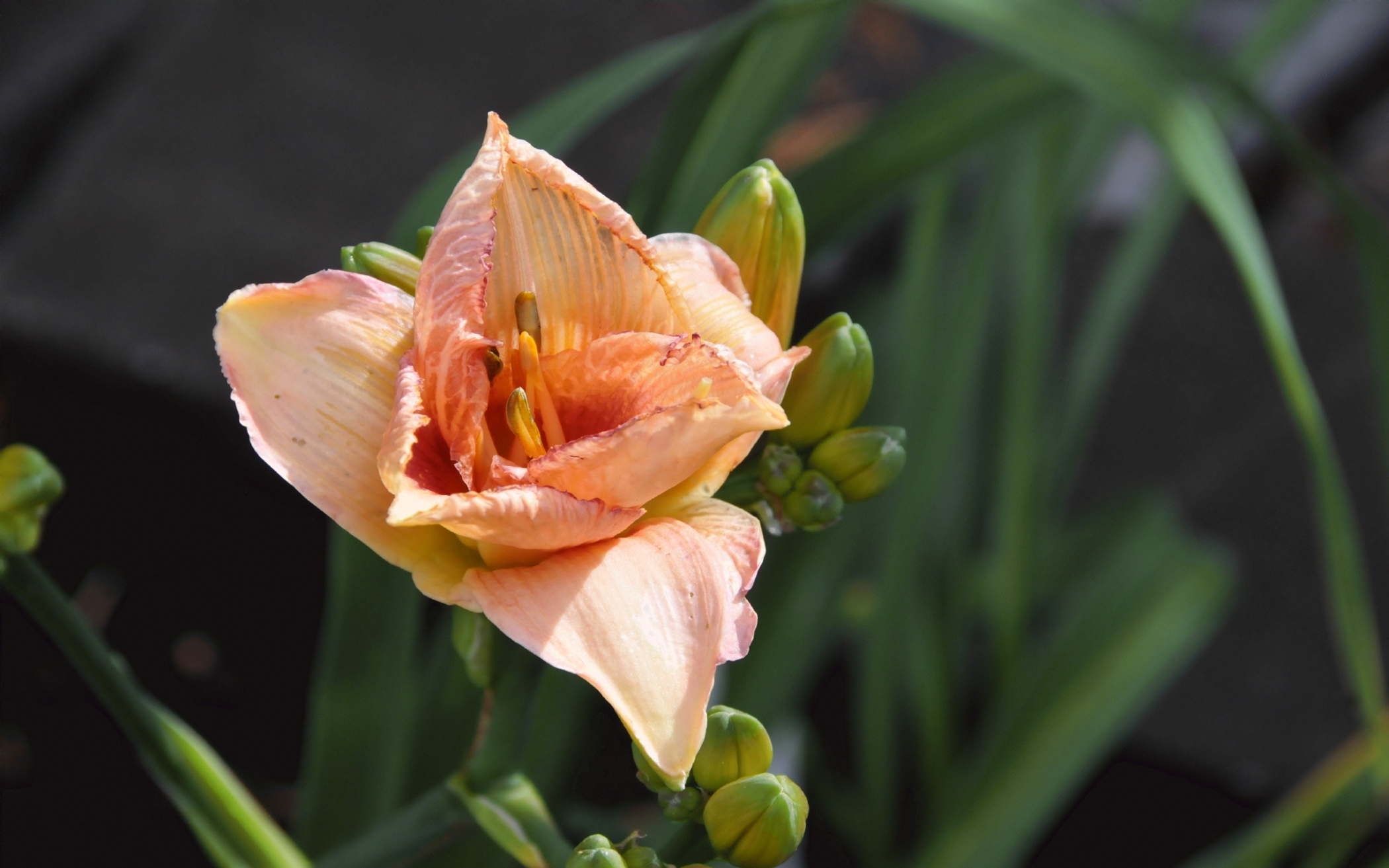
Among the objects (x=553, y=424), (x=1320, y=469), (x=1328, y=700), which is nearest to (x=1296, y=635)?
(x=1328, y=700)

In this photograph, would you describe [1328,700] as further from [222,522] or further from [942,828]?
[222,522]

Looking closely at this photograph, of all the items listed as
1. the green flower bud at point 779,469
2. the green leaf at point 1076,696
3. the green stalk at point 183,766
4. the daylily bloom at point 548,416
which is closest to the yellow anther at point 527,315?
the daylily bloom at point 548,416

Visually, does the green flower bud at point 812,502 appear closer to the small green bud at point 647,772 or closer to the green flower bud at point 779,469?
the green flower bud at point 779,469

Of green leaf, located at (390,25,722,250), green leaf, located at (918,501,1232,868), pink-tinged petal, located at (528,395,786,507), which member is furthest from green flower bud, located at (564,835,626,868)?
green leaf, located at (918,501,1232,868)

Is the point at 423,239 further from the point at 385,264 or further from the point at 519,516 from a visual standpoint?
the point at 519,516

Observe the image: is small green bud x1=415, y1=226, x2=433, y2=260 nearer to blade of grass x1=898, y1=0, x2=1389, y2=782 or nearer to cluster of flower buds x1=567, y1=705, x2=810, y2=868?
cluster of flower buds x1=567, y1=705, x2=810, y2=868

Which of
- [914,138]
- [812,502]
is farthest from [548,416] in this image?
[914,138]
